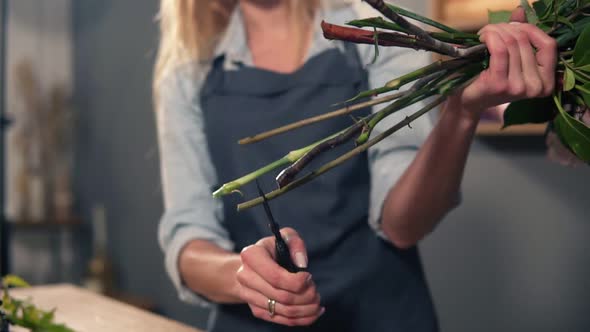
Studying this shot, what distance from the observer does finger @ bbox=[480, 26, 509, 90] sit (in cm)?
56

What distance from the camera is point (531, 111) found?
0.69m

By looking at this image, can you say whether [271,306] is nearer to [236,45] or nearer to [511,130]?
[236,45]

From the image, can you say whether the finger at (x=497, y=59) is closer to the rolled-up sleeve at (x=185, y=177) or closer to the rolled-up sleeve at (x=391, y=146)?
the rolled-up sleeve at (x=391, y=146)

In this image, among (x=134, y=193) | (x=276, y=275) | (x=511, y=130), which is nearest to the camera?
(x=276, y=275)

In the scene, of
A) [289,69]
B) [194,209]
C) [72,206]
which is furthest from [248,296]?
[72,206]

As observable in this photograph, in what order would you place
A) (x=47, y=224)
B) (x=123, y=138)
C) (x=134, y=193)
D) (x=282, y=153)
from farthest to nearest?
(x=47, y=224) < (x=123, y=138) < (x=134, y=193) < (x=282, y=153)

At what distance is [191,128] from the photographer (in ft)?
4.02

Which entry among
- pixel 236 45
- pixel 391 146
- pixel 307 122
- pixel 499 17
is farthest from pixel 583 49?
pixel 236 45

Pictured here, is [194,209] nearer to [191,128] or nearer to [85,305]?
[191,128]

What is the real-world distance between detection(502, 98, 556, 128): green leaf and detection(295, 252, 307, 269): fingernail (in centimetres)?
25

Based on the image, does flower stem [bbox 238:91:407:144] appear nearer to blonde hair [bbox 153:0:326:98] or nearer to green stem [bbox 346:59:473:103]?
green stem [bbox 346:59:473:103]

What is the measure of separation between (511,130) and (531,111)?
103cm

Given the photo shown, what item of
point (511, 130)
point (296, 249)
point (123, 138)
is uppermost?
point (296, 249)

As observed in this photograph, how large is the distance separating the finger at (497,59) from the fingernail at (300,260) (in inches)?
9.7
